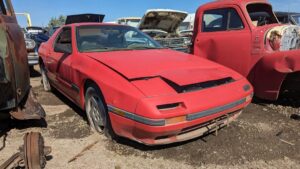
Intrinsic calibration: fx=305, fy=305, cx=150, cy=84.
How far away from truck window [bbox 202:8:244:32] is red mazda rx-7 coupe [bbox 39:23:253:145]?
164 centimetres

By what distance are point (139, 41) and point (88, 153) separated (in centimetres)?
213

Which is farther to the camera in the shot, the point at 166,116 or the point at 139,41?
the point at 139,41

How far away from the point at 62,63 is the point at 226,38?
291 centimetres

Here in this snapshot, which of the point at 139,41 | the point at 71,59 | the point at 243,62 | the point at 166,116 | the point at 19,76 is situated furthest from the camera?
the point at 243,62

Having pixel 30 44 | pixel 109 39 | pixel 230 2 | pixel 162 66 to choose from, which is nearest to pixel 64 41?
pixel 109 39

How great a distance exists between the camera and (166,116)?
2955 mm

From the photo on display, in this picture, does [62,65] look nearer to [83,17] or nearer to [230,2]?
[230,2]

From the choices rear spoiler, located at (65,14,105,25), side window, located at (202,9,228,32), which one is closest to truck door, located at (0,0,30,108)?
side window, located at (202,9,228,32)

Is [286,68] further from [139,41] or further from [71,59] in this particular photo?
[71,59]

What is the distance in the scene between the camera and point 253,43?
5.14 m

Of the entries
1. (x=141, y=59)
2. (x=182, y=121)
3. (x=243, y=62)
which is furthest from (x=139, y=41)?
(x=182, y=121)

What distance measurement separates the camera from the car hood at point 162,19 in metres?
10.2

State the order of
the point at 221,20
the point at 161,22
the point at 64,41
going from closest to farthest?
1. the point at 64,41
2. the point at 221,20
3. the point at 161,22

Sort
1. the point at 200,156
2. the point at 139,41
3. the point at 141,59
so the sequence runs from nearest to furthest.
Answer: the point at 200,156 < the point at 141,59 < the point at 139,41
